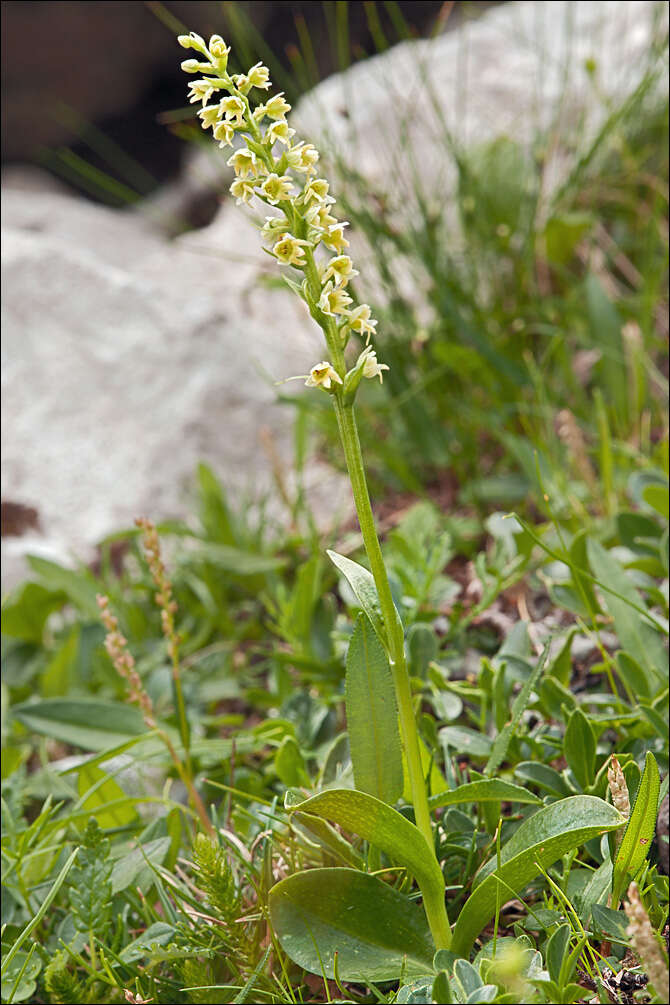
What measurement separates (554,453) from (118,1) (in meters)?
2.85

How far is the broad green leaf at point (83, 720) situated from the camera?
1348 millimetres

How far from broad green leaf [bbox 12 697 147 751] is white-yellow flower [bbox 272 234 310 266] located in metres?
0.83

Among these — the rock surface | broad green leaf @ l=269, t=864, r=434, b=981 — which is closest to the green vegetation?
broad green leaf @ l=269, t=864, r=434, b=981

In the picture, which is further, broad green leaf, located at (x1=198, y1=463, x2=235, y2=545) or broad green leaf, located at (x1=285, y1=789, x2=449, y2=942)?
broad green leaf, located at (x1=198, y1=463, x2=235, y2=545)

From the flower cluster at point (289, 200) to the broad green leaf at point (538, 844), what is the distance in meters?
0.43

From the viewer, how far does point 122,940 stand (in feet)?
3.55

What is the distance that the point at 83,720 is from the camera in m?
1.37

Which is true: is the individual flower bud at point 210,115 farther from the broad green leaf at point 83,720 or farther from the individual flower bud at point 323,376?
the broad green leaf at point 83,720

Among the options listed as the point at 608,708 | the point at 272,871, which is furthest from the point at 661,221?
the point at 272,871

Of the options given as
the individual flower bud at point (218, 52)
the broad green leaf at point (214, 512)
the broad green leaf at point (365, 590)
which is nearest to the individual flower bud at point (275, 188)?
the individual flower bud at point (218, 52)

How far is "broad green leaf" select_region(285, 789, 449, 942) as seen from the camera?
79 centimetres

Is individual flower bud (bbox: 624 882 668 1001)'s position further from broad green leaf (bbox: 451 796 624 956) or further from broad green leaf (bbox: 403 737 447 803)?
broad green leaf (bbox: 403 737 447 803)

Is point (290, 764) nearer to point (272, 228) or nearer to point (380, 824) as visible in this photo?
point (380, 824)

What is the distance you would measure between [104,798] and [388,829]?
613 mm
